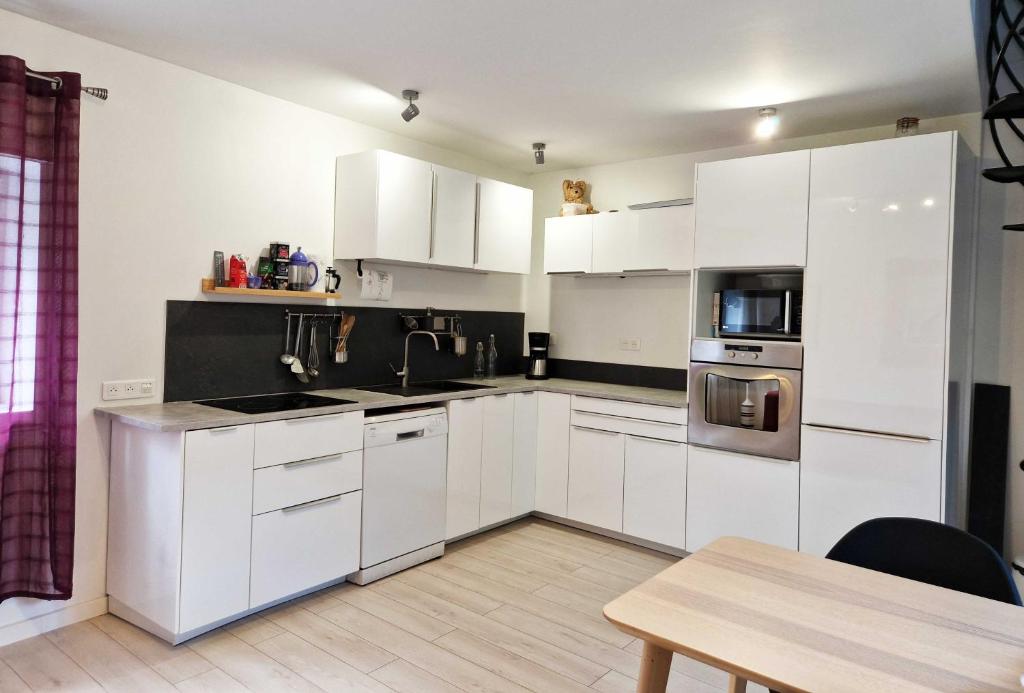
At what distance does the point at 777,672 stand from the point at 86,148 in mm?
3160

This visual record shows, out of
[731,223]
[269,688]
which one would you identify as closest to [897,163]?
[731,223]

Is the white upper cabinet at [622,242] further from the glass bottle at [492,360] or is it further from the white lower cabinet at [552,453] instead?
the white lower cabinet at [552,453]

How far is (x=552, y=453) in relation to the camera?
4406mm

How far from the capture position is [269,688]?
7.88ft

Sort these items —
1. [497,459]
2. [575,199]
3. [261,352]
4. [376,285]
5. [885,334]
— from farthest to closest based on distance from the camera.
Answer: [575,199]
[497,459]
[376,285]
[261,352]
[885,334]

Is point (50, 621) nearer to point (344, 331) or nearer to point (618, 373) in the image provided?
point (344, 331)

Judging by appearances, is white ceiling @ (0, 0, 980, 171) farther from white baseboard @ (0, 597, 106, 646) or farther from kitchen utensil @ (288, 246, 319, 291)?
white baseboard @ (0, 597, 106, 646)

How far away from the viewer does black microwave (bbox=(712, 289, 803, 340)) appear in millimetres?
3457

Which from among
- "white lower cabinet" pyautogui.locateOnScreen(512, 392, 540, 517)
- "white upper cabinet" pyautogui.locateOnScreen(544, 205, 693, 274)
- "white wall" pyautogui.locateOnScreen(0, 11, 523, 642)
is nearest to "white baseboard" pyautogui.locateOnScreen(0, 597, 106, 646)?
"white wall" pyautogui.locateOnScreen(0, 11, 523, 642)

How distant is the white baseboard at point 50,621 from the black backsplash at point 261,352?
951mm

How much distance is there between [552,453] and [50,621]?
278cm

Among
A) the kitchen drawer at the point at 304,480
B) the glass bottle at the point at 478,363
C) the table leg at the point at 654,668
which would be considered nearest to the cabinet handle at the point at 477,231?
the glass bottle at the point at 478,363

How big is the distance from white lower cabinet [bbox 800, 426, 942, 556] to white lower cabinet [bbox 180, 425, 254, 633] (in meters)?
2.69

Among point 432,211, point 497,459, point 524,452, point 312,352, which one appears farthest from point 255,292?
point 524,452
